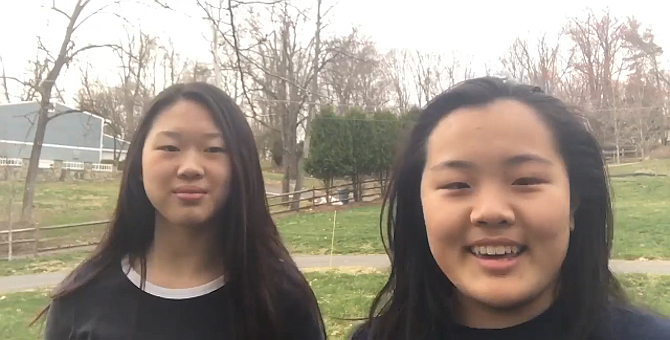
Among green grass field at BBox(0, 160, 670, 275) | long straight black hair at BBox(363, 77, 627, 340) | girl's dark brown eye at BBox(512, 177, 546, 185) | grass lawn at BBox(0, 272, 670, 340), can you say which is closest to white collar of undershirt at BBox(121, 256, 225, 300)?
long straight black hair at BBox(363, 77, 627, 340)

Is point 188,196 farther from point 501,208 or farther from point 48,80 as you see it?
point 48,80

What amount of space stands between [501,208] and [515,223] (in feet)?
0.10

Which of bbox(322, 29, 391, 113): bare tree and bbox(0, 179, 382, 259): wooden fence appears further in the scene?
bbox(322, 29, 391, 113): bare tree


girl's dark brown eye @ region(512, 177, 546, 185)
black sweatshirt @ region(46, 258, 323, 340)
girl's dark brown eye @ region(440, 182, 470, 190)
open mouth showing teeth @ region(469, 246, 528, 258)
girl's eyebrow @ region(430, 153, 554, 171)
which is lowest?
black sweatshirt @ region(46, 258, 323, 340)

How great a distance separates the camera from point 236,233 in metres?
1.49

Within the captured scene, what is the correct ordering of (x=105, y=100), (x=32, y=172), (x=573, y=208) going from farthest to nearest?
1. (x=105, y=100)
2. (x=32, y=172)
3. (x=573, y=208)

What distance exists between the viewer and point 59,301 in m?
1.51

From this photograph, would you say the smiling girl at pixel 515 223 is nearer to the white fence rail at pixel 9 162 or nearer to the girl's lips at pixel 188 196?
the girl's lips at pixel 188 196

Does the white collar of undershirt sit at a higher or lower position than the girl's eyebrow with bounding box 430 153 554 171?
lower

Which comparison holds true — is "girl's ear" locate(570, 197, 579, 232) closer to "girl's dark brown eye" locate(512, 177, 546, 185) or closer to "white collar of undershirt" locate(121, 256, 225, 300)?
"girl's dark brown eye" locate(512, 177, 546, 185)

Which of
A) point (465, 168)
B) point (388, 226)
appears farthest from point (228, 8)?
point (465, 168)

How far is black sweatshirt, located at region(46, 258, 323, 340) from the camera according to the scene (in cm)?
141

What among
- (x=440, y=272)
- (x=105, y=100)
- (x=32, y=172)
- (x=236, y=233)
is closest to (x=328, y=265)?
(x=236, y=233)

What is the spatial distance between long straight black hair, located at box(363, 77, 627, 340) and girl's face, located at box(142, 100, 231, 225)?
1.47 feet
